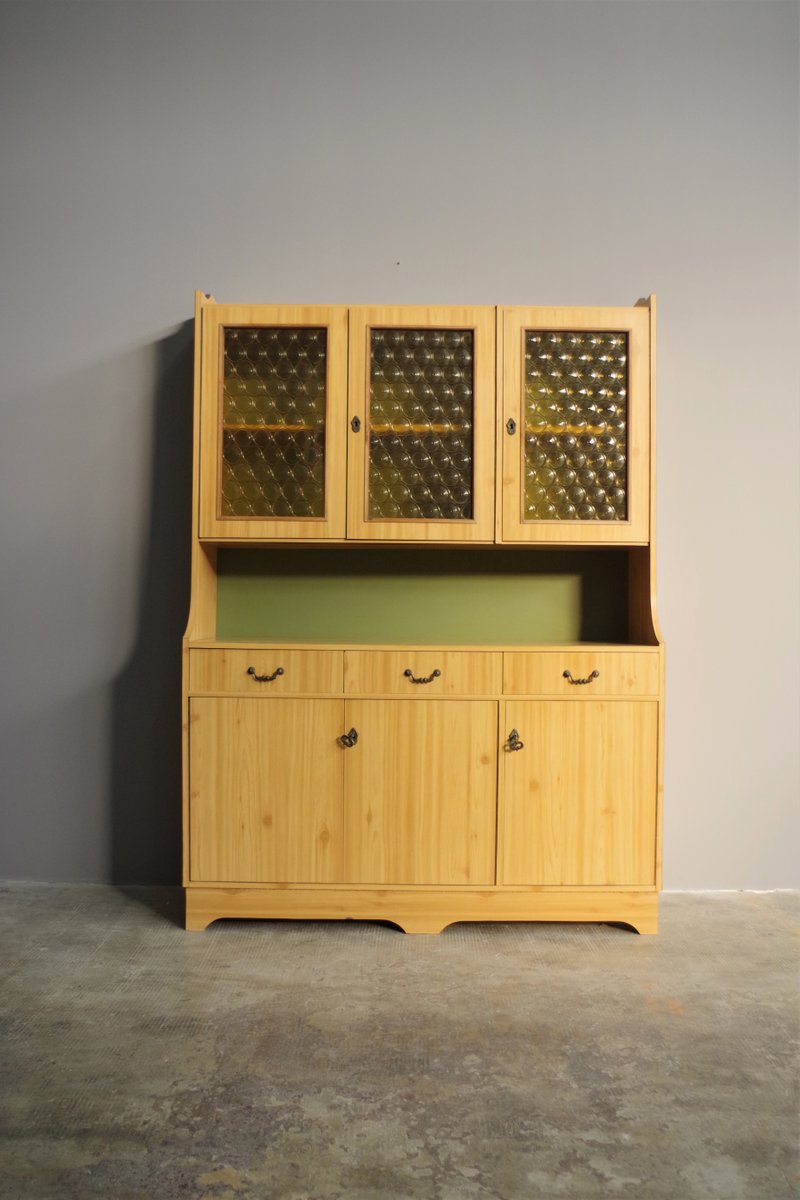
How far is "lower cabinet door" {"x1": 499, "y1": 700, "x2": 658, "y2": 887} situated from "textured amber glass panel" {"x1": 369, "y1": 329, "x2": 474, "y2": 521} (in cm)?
74

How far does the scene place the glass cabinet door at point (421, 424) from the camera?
299 cm

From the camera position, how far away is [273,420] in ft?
9.91

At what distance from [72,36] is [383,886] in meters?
3.32

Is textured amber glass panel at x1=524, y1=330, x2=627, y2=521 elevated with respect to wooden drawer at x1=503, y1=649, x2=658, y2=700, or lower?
elevated

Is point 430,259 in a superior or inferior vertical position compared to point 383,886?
superior

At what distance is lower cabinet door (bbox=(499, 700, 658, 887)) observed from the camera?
9.62ft

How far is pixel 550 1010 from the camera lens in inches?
93.0

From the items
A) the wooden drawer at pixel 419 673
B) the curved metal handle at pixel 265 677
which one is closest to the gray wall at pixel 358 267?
the curved metal handle at pixel 265 677

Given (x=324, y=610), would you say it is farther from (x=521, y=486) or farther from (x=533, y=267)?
(x=533, y=267)

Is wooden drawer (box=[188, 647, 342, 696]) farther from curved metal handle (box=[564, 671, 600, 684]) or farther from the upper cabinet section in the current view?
curved metal handle (box=[564, 671, 600, 684])

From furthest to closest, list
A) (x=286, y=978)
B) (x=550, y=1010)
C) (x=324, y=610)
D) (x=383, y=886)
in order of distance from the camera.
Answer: (x=324, y=610), (x=383, y=886), (x=286, y=978), (x=550, y=1010)

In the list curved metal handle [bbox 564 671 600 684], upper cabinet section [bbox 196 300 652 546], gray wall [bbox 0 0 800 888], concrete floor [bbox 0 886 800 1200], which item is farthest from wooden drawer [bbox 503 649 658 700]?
concrete floor [bbox 0 886 800 1200]

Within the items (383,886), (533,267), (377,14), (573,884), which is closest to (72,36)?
(377,14)

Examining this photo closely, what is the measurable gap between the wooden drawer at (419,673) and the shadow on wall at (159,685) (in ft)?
2.68
